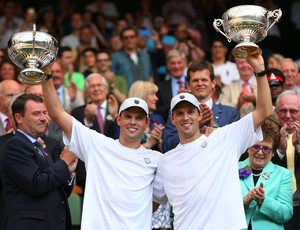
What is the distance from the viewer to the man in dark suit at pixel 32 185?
8773 mm

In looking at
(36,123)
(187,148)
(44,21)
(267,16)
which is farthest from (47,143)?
(44,21)

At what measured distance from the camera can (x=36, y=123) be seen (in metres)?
9.26

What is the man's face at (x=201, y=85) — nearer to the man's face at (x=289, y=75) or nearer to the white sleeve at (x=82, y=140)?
the white sleeve at (x=82, y=140)

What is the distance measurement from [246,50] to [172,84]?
5.37 metres

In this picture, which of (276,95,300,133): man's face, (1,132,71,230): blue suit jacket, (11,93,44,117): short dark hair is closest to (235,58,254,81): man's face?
(276,95,300,133): man's face

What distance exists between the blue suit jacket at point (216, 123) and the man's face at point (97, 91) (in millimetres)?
2876

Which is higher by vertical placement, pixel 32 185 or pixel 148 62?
pixel 148 62

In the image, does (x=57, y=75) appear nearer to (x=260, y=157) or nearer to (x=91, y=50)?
(x=91, y=50)

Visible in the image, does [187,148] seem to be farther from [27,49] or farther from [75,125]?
[27,49]

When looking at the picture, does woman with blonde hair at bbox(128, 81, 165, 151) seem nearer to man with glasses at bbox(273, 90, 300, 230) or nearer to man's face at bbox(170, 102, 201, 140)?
man with glasses at bbox(273, 90, 300, 230)

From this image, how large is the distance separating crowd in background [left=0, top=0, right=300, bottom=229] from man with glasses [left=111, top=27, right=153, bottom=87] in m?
0.02

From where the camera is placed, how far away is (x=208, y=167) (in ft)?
25.9

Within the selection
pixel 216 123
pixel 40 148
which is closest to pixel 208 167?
pixel 216 123

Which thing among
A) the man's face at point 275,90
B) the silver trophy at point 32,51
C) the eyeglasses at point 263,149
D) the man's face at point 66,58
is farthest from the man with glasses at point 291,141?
the man's face at point 66,58
